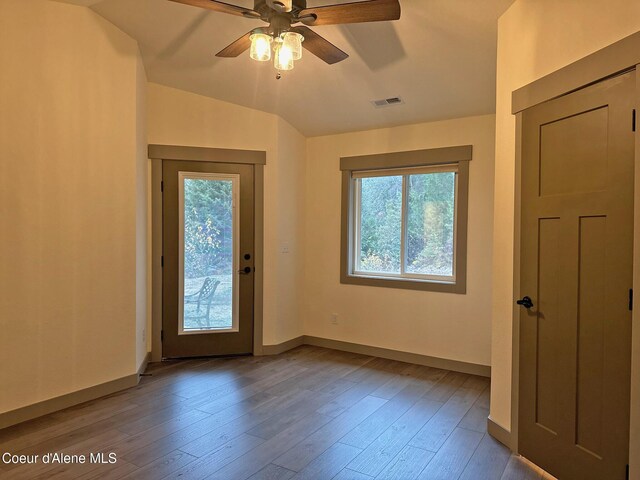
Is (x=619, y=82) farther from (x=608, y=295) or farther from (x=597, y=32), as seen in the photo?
(x=608, y=295)

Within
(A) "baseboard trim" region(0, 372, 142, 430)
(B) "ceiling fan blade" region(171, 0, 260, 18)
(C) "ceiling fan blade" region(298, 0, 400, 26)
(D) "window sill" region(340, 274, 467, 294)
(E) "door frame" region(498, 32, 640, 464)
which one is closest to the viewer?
(E) "door frame" region(498, 32, 640, 464)

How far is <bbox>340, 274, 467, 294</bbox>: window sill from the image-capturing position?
159 inches

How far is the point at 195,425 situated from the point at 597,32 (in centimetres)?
328

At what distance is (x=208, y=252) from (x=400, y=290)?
2062 mm

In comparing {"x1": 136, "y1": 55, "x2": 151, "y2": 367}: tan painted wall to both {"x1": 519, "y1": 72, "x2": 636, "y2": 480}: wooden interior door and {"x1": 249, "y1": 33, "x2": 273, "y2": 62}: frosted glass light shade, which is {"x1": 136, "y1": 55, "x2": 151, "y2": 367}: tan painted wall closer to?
{"x1": 249, "y1": 33, "x2": 273, "y2": 62}: frosted glass light shade

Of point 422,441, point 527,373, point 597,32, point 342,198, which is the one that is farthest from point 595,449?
point 342,198

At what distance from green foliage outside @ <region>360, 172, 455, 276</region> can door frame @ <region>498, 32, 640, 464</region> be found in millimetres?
1628

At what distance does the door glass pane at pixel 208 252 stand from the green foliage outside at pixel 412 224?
1508mm

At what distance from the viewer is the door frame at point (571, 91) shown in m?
1.82

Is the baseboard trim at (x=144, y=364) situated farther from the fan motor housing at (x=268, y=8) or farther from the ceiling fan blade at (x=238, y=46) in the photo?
the fan motor housing at (x=268, y=8)

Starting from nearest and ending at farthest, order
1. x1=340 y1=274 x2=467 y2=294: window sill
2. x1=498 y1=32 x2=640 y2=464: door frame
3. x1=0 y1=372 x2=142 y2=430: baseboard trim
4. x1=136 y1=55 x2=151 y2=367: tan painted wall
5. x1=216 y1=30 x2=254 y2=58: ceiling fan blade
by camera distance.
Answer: x1=498 y1=32 x2=640 y2=464: door frame
x1=216 y1=30 x2=254 y2=58: ceiling fan blade
x1=0 y1=372 x2=142 y2=430: baseboard trim
x1=136 y1=55 x2=151 y2=367: tan painted wall
x1=340 y1=274 x2=467 y2=294: window sill

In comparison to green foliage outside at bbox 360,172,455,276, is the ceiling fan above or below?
Answer: above

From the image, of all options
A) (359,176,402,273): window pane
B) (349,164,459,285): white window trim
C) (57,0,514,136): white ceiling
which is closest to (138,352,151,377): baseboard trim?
(349,164,459,285): white window trim

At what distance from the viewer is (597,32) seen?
202cm
